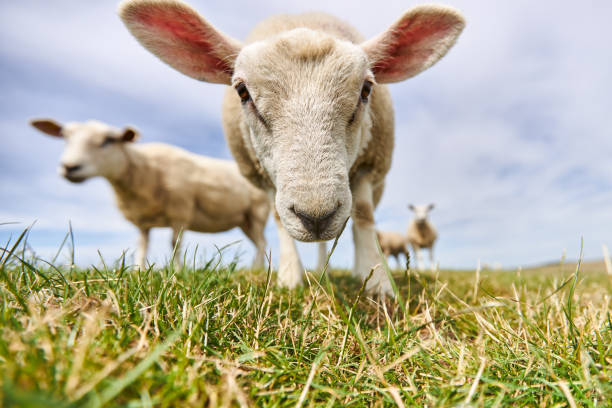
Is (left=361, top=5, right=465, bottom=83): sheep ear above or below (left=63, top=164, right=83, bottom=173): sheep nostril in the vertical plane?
above

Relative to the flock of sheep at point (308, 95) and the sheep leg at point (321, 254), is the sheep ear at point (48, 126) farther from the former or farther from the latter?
the sheep leg at point (321, 254)

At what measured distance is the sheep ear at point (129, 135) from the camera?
724 cm

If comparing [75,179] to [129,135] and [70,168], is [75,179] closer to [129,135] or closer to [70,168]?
[70,168]

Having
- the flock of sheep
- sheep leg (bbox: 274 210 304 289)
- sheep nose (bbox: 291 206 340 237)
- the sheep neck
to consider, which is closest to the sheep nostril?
the sheep neck

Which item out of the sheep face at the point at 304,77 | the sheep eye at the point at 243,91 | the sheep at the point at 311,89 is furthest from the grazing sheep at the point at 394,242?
the sheep eye at the point at 243,91

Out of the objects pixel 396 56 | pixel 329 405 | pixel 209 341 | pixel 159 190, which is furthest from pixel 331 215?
pixel 159 190

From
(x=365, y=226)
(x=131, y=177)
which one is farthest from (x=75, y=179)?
(x=365, y=226)

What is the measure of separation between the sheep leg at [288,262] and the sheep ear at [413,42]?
5.41 ft

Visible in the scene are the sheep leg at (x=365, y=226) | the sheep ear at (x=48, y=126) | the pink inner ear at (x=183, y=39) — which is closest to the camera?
the pink inner ear at (x=183, y=39)

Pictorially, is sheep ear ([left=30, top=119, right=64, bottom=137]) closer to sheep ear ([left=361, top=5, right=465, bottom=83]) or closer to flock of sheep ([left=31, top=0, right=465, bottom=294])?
flock of sheep ([left=31, top=0, right=465, bottom=294])

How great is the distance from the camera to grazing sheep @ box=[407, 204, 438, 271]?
16.5 meters

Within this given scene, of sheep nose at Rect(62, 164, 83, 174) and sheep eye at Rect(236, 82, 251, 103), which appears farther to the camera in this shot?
sheep nose at Rect(62, 164, 83, 174)

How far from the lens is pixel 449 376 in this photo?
1.16 meters

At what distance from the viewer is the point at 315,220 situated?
1777 millimetres
